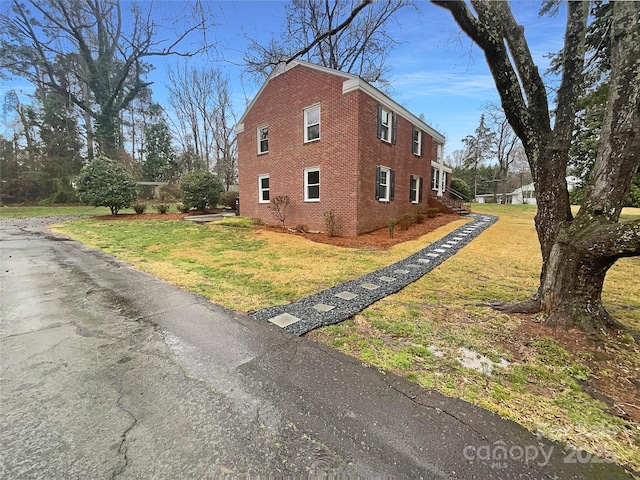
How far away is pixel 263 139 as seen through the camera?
13.7m

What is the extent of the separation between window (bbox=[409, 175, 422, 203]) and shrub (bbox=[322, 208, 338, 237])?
5.74 metres

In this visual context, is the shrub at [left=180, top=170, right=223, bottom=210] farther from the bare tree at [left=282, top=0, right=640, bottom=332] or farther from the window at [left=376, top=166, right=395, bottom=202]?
the bare tree at [left=282, top=0, right=640, bottom=332]

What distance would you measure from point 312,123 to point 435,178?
11.0 m

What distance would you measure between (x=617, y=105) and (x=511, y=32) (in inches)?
57.5

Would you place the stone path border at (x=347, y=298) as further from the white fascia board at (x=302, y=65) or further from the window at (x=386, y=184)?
the white fascia board at (x=302, y=65)

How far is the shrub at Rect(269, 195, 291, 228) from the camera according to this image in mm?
12305

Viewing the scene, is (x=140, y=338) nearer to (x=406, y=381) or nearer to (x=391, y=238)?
(x=406, y=381)

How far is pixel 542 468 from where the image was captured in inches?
62.7

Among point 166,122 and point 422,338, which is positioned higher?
point 166,122

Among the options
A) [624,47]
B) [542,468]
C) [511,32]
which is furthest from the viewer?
[511,32]

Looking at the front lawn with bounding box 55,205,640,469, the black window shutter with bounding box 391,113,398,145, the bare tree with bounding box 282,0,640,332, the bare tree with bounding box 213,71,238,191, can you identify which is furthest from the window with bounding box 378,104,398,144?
the bare tree with bounding box 213,71,238,191

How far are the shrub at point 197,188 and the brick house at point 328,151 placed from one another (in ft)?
12.0

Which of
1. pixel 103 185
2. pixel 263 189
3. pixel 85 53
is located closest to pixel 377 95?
pixel 263 189

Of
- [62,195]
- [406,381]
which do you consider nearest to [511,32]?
[406,381]
